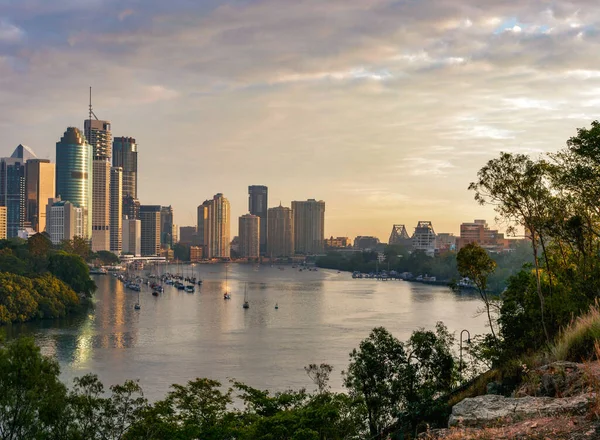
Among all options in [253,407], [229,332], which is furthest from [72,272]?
[253,407]

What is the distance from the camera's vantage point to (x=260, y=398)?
18578 mm

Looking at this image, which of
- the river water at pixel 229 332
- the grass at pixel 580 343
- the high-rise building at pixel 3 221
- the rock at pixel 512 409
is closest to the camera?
the rock at pixel 512 409

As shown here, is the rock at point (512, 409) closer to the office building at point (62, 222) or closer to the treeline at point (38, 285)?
the treeline at point (38, 285)

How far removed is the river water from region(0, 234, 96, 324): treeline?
2.01 meters

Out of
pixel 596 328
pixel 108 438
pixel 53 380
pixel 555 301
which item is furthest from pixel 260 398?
pixel 596 328

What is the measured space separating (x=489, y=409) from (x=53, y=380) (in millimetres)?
15647

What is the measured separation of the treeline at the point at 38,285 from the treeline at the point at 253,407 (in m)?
37.8

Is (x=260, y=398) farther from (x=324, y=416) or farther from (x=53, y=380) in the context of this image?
(x=53, y=380)

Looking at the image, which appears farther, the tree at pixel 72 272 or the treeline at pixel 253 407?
the tree at pixel 72 272

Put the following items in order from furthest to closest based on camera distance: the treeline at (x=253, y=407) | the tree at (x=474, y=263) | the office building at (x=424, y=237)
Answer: the office building at (x=424, y=237) < the tree at (x=474, y=263) < the treeline at (x=253, y=407)

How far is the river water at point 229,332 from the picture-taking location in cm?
3425

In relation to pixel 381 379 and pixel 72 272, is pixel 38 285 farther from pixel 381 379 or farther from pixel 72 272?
pixel 381 379

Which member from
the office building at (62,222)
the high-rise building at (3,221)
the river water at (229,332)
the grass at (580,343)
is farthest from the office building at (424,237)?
the grass at (580,343)

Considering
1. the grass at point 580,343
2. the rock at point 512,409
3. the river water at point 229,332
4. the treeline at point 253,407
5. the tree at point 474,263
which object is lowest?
the river water at point 229,332
